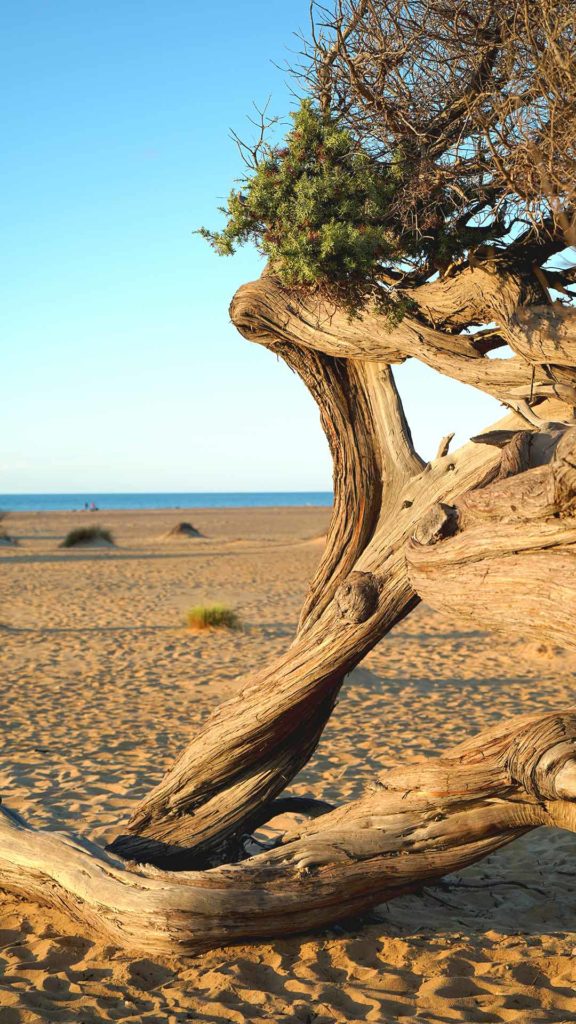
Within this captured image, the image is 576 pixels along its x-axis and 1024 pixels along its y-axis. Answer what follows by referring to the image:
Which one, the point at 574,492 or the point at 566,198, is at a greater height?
the point at 566,198

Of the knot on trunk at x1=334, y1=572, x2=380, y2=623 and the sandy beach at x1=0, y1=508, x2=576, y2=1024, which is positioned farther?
the knot on trunk at x1=334, y1=572, x2=380, y2=623

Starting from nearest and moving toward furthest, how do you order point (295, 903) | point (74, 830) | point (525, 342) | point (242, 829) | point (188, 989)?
point (525, 342), point (188, 989), point (295, 903), point (242, 829), point (74, 830)

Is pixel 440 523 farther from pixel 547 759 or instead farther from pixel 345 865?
pixel 345 865

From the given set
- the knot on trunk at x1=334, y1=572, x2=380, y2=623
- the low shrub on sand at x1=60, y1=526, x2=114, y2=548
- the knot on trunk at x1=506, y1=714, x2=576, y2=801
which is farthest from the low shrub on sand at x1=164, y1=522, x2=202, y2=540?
the knot on trunk at x1=506, y1=714, x2=576, y2=801

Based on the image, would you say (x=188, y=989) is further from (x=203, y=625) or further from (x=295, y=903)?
(x=203, y=625)

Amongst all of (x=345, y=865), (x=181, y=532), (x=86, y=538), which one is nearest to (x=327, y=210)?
(x=345, y=865)

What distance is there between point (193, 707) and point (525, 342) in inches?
290

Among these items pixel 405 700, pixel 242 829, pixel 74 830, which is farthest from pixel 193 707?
pixel 242 829

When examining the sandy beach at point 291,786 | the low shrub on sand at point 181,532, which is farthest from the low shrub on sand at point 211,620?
the low shrub on sand at point 181,532

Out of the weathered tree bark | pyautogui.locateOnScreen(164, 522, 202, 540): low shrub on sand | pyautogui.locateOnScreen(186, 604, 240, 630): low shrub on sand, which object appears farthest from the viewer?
pyautogui.locateOnScreen(164, 522, 202, 540): low shrub on sand

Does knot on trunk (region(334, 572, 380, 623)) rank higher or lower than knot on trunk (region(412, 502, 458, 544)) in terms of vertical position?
lower

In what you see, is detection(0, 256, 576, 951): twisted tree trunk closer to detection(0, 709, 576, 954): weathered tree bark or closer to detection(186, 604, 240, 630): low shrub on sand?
detection(0, 709, 576, 954): weathered tree bark

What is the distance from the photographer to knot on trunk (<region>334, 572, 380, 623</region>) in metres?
4.31

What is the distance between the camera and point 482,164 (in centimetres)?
373
